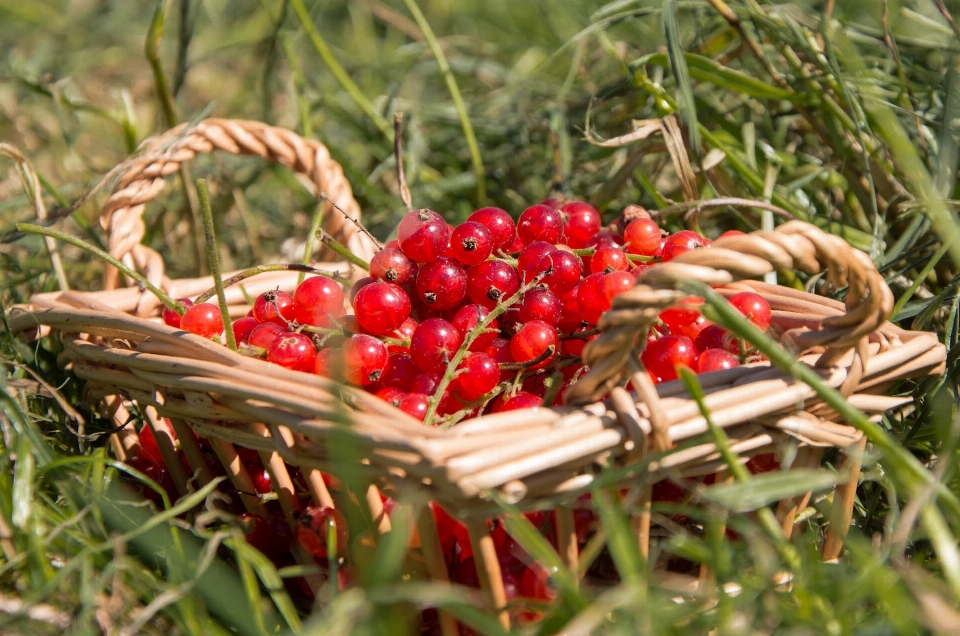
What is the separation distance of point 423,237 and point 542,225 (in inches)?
6.7

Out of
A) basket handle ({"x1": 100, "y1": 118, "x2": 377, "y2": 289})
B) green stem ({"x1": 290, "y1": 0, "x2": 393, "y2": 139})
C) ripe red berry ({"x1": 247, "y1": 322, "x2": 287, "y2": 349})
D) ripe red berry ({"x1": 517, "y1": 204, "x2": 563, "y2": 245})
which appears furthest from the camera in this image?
green stem ({"x1": 290, "y1": 0, "x2": 393, "y2": 139})

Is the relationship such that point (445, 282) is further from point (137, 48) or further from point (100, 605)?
point (137, 48)

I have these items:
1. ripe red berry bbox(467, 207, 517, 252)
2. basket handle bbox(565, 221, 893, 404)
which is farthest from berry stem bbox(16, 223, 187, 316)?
basket handle bbox(565, 221, 893, 404)

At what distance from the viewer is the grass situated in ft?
2.10

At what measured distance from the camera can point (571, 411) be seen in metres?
0.73

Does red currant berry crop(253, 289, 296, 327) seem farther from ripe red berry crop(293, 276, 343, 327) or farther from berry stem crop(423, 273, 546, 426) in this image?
berry stem crop(423, 273, 546, 426)

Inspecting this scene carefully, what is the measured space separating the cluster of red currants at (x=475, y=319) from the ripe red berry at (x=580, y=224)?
7 centimetres

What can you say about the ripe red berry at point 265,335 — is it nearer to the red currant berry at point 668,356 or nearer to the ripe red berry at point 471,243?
the ripe red berry at point 471,243

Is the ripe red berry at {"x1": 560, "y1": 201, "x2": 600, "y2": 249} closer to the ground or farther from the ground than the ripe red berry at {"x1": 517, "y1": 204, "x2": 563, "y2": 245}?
closer to the ground

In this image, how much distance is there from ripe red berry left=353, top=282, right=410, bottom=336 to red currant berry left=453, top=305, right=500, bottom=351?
62 mm

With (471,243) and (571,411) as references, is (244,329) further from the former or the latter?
(571,411)

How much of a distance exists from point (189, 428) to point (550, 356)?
0.41 m

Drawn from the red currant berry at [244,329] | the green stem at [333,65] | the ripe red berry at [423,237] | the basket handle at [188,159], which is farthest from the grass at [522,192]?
the ripe red berry at [423,237]

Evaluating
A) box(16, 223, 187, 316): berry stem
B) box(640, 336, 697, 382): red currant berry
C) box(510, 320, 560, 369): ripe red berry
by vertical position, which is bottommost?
box(640, 336, 697, 382): red currant berry
